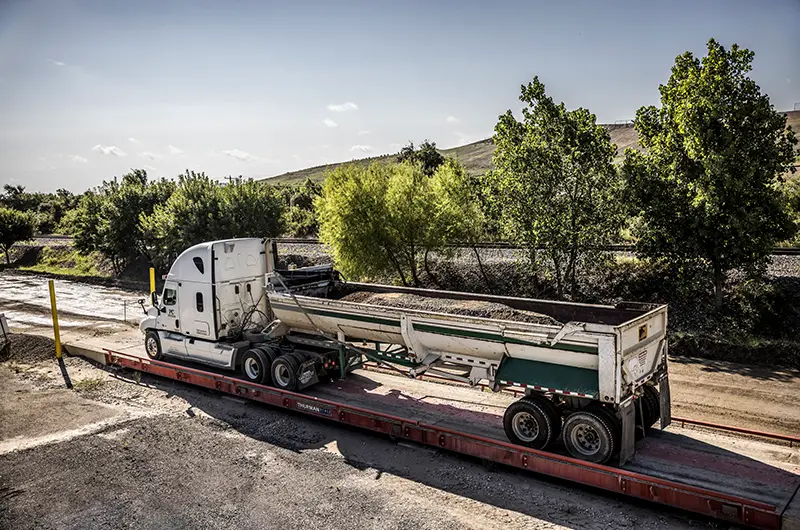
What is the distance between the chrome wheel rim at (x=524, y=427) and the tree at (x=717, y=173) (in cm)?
1135

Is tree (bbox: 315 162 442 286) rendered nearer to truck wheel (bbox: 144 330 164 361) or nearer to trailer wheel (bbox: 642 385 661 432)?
truck wheel (bbox: 144 330 164 361)

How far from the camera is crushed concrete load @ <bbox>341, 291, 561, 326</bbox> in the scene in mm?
11945

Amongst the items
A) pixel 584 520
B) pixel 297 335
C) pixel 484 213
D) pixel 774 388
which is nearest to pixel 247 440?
pixel 297 335

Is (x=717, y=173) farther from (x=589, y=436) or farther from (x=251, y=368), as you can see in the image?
(x=251, y=368)

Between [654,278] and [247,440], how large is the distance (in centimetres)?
1638

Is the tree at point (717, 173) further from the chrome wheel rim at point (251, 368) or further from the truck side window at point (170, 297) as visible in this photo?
the truck side window at point (170, 297)

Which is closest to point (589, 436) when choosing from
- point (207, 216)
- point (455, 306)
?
point (455, 306)

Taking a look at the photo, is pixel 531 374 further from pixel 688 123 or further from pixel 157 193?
pixel 157 193

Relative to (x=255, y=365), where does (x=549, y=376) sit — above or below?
above

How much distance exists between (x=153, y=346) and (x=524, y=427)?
11667mm

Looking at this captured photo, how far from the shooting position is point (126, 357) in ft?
56.6

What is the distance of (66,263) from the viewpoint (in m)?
46.6

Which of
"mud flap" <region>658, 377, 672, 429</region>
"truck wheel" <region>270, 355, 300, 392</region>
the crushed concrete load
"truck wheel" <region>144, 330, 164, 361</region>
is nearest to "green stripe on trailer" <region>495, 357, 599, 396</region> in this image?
the crushed concrete load

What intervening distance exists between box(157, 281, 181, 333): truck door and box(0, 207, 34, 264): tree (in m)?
37.2
